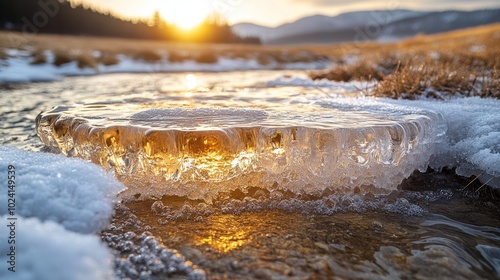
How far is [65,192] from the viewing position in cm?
223

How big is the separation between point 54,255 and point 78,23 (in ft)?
198

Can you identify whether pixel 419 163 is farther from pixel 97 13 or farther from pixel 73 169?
pixel 97 13

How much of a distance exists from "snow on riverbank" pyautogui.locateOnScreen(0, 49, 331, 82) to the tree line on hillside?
98.5 ft

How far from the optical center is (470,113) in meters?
3.49

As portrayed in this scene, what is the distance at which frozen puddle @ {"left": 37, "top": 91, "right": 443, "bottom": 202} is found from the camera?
8.51ft

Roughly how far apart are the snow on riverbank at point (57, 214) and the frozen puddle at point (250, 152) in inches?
10.1

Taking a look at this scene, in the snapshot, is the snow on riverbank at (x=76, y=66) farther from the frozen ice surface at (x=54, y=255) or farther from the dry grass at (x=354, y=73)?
the frozen ice surface at (x=54, y=255)

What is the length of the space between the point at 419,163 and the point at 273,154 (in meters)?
1.34

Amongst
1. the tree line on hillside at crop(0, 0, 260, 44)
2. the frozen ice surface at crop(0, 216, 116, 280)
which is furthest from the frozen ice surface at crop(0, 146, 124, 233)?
the tree line on hillside at crop(0, 0, 260, 44)

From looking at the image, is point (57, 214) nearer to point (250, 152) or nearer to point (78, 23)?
point (250, 152)

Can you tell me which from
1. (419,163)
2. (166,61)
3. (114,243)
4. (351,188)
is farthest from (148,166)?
(166,61)

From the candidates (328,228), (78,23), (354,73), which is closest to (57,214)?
(328,228)

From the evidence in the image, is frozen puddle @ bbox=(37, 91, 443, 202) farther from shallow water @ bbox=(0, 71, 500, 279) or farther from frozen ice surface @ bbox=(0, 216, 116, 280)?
frozen ice surface @ bbox=(0, 216, 116, 280)

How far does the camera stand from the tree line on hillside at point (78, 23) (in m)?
45.8
